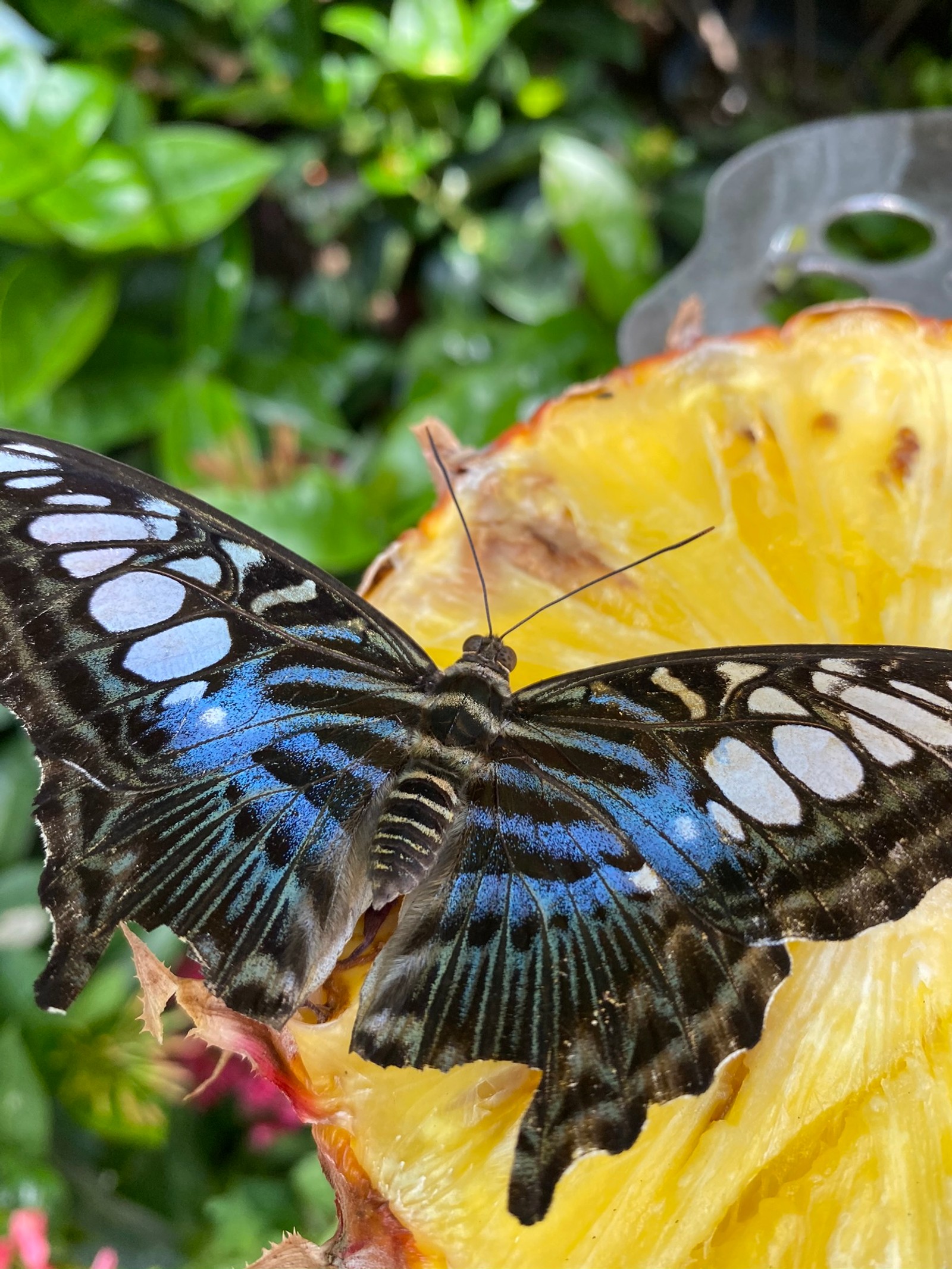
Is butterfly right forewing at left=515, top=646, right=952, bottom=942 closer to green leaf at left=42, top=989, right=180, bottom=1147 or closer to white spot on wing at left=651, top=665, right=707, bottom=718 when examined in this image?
white spot on wing at left=651, top=665, right=707, bottom=718

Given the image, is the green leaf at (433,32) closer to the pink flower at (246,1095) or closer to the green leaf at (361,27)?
the green leaf at (361,27)

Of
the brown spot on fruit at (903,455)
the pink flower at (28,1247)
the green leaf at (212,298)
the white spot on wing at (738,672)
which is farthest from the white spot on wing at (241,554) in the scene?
the green leaf at (212,298)

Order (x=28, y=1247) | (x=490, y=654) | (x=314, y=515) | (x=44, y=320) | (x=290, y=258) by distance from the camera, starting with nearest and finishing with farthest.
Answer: (x=490, y=654), (x=28, y=1247), (x=314, y=515), (x=44, y=320), (x=290, y=258)

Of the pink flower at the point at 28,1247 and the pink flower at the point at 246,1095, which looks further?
the pink flower at the point at 246,1095

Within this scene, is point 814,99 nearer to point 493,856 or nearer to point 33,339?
point 33,339

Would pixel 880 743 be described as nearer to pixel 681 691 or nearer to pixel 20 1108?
pixel 681 691

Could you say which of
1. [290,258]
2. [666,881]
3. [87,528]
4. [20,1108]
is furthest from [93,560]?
[290,258]
